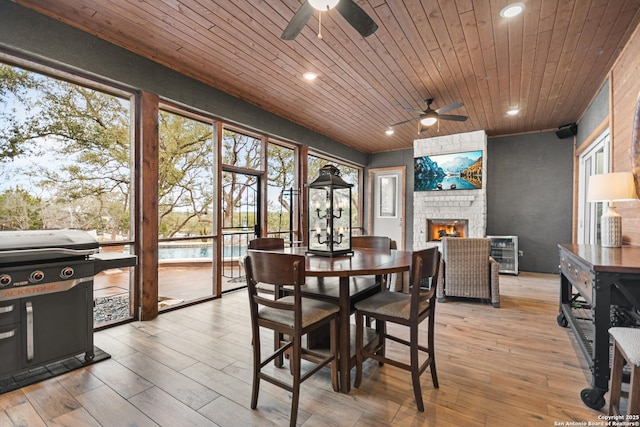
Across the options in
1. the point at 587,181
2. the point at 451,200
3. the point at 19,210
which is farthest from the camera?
the point at 451,200

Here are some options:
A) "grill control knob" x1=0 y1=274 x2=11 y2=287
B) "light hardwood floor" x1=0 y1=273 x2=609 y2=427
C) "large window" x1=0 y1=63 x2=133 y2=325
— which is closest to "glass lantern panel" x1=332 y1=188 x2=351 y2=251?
"light hardwood floor" x1=0 y1=273 x2=609 y2=427

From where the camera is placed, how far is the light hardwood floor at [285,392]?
5.57 ft

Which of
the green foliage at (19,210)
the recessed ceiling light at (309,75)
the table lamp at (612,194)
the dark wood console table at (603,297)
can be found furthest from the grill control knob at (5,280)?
the table lamp at (612,194)

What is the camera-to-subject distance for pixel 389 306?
1927 mm

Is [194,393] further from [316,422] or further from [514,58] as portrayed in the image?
[514,58]

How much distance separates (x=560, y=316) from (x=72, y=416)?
13.7 feet

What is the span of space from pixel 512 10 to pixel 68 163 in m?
4.18

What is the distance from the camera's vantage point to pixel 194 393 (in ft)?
6.32

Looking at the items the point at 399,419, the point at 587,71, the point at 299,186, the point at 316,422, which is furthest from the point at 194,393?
the point at 587,71

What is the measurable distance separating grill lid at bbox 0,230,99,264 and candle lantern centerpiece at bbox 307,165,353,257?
1.75 meters

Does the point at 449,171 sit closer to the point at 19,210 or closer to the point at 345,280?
the point at 345,280

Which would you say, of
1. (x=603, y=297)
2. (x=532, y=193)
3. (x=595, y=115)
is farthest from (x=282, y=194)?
(x=532, y=193)

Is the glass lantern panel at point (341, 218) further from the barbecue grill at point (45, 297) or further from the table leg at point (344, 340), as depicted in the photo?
the barbecue grill at point (45, 297)

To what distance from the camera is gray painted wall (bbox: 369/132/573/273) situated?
579 centimetres
